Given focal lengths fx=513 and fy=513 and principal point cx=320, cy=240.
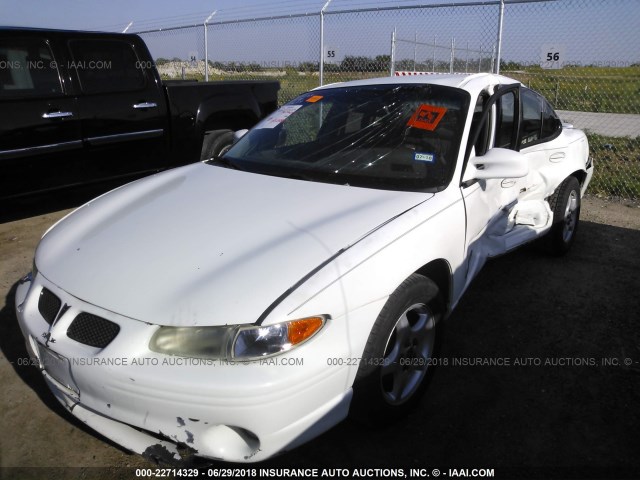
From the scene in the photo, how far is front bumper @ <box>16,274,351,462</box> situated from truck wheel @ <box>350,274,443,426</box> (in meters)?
0.14

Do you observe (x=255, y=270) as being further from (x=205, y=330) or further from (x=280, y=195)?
(x=280, y=195)

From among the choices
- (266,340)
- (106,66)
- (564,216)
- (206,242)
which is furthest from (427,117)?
(106,66)

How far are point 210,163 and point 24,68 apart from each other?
2.60 metres

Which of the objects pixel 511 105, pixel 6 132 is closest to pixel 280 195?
pixel 511 105

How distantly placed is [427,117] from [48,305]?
86.8 inches

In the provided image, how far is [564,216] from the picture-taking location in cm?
428

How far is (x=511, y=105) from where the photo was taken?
362 cm

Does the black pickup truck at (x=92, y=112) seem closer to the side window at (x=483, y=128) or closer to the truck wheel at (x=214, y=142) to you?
the truck wheel at (x=214, y=142)

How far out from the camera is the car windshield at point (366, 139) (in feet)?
9.16

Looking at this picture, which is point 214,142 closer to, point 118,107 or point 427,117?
point 118,107

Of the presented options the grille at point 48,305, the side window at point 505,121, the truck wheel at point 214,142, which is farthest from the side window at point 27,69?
the side window at point 505,121

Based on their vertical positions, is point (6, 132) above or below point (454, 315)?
above

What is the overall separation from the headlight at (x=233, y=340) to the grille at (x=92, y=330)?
20cm

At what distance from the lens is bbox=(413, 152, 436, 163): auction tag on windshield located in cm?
282
